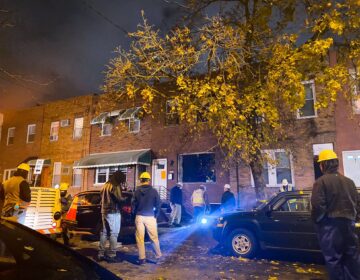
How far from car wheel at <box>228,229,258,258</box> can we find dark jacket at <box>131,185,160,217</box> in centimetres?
226

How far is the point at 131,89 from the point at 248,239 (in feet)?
17.6

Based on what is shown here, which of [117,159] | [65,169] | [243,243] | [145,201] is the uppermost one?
[117,159]

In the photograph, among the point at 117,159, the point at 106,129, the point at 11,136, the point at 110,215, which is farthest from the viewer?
the point at 11,136

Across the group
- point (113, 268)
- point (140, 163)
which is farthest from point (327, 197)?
point (140, 163)

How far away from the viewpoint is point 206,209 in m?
14.5

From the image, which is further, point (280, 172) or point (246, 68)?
point (280, 172)

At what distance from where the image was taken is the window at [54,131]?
24.5m

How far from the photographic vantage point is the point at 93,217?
1023 centimetres

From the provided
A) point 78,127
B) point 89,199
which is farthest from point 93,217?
point 78,127

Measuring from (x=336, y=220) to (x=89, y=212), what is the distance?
25.2 feet

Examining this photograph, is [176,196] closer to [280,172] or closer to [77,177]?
[280,172]

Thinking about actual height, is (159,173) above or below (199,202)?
above

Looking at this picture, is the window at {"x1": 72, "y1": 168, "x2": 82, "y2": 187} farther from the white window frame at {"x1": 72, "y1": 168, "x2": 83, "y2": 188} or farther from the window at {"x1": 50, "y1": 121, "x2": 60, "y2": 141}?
the window at {"x1": 50, "y1": 121, "x2": 60, "y2": 141}

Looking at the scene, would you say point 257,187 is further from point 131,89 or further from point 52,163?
point 52,163
